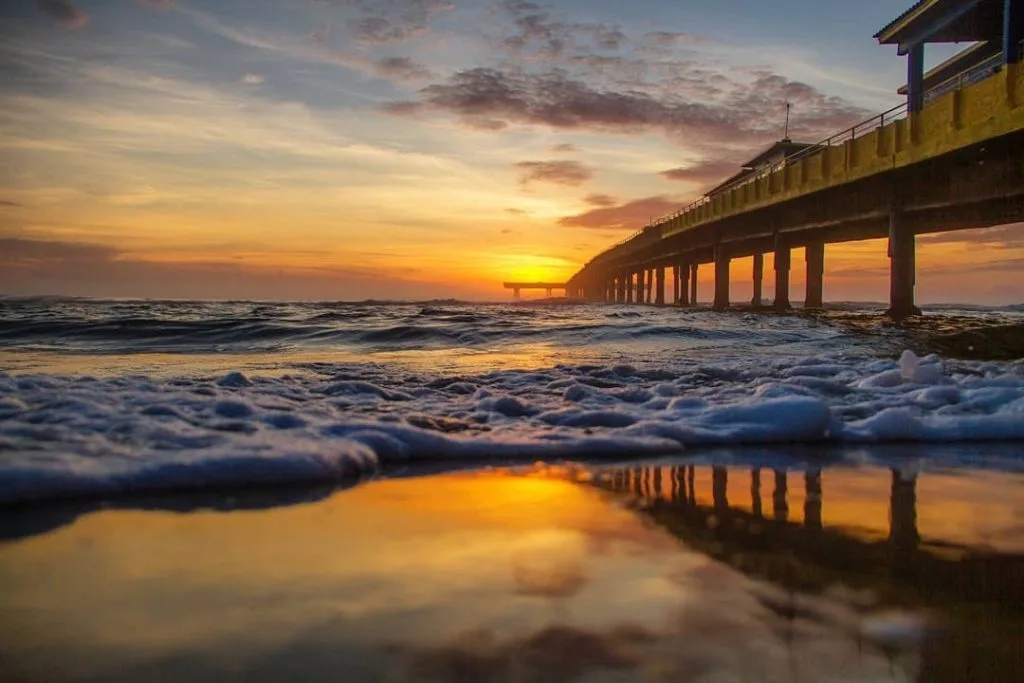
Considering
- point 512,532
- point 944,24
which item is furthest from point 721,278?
point 512,532

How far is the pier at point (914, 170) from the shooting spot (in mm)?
14062

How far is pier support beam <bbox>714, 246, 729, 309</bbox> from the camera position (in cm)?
3888

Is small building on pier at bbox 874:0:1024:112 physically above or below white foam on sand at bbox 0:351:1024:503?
above

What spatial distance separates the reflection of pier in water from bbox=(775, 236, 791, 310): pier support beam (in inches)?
1156

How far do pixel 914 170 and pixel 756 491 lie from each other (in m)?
17.6

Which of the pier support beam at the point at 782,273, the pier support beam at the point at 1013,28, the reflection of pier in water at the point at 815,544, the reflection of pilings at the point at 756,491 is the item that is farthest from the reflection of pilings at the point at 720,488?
the pier support beam at the point at 782,273

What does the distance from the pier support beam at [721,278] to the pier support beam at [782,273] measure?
15.7ft

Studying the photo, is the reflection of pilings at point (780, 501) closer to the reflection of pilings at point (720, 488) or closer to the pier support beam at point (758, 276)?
the reflection of pilings at point (720, 488)

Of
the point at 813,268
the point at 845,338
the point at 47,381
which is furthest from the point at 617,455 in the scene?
the point at 813,268

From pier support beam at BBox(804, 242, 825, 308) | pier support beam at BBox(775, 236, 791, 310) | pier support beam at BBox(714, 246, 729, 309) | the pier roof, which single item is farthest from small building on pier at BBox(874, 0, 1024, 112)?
pier support beam at BBox(714, 246, 729, 309)

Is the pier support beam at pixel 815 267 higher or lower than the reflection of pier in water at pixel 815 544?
higher

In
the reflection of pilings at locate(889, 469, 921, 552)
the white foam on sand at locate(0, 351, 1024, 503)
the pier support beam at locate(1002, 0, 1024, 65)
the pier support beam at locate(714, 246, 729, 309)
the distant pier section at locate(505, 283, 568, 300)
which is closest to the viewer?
the reflection of pilings at locate(889, 469, 921, 552)

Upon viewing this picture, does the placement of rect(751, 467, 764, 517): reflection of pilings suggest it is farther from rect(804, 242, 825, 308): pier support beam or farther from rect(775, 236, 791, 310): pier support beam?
rect(804, 242, 825, 308): pier support beam

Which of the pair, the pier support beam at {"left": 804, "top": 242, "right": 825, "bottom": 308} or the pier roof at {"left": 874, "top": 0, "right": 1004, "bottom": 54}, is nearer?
the pier roof at {"left": 874, "top": 0, "right": 1004, "bottom": 54}
